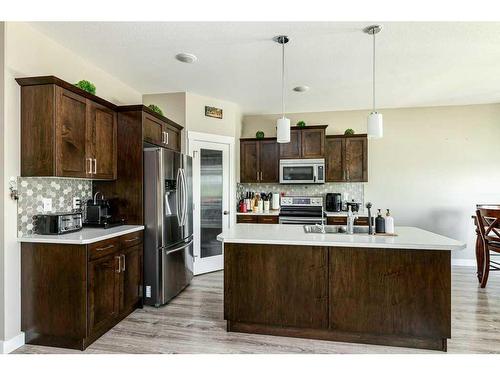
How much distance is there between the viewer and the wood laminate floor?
231 cm

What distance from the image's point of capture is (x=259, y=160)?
5.22 meters

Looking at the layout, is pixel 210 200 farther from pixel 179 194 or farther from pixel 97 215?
pixel 97 215

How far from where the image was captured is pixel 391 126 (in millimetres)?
5156

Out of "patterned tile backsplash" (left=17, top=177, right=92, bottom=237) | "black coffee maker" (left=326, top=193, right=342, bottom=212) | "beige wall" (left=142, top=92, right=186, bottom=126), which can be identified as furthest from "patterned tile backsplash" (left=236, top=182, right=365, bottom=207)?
"patterned tile backsplash" (left=17, top=177, right=92, bottom=237)

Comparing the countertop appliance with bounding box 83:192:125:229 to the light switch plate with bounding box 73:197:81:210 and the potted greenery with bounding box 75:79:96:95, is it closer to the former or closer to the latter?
the light switch plate with bounding box 73:197:81:210

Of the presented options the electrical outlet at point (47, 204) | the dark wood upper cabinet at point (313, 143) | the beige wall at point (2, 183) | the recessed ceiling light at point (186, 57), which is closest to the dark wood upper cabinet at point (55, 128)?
the beige wall at point (2, 183)

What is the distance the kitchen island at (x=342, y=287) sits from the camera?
7.40ft

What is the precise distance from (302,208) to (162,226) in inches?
112

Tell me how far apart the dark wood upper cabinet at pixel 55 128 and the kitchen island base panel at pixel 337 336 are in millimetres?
1987

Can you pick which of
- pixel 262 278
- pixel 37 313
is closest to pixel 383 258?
pixel 262 278

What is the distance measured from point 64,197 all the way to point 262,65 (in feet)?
8.20

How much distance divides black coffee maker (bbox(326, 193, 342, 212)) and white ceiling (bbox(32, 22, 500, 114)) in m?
1.62

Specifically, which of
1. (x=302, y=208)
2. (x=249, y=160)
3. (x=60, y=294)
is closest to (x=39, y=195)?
(x=60, y=294)

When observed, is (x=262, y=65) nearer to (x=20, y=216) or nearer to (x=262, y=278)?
(x=262, y=278)
